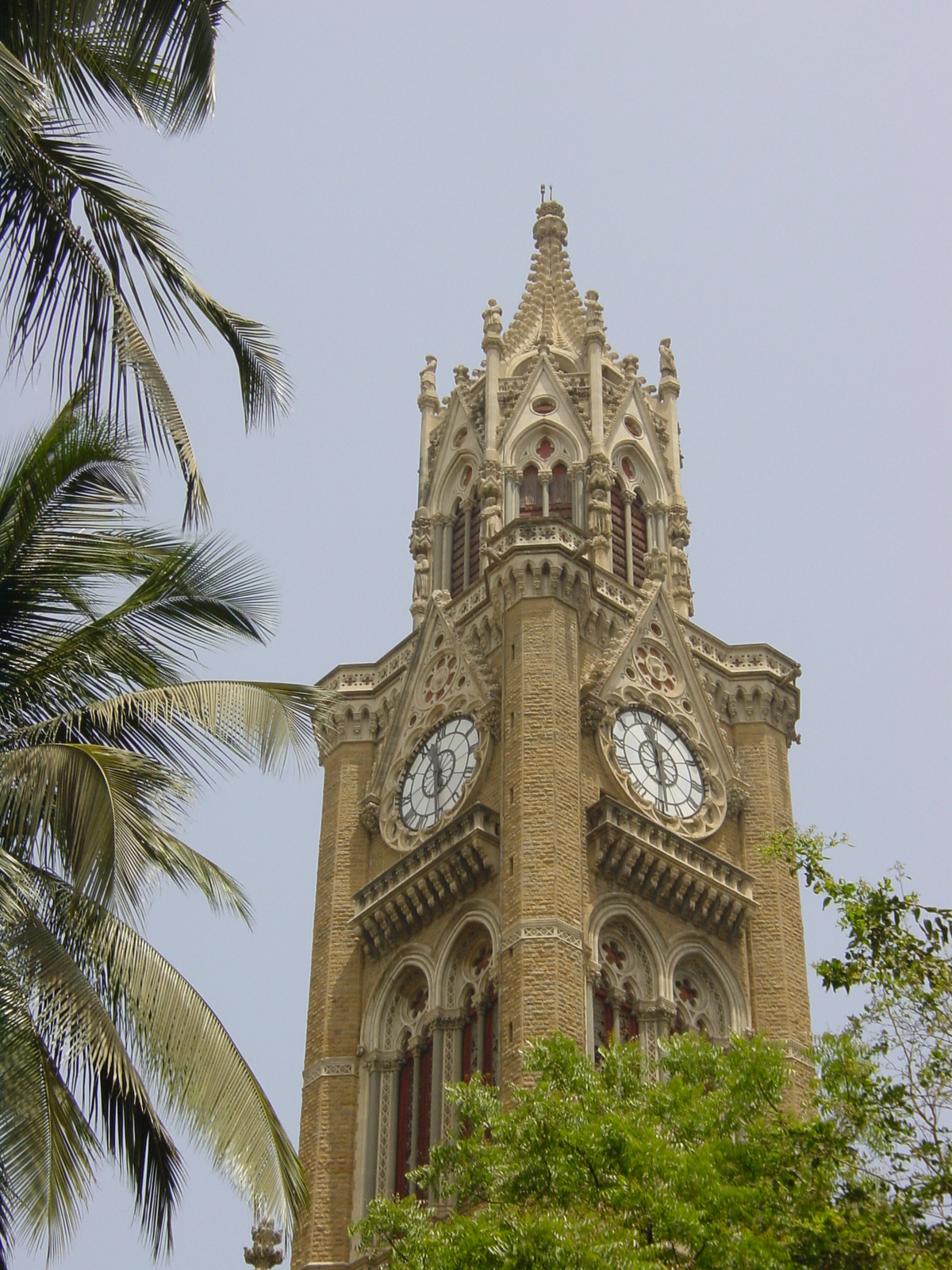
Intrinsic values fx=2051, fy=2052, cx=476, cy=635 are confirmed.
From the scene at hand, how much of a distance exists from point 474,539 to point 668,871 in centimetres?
1130

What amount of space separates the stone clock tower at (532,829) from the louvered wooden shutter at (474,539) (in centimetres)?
7

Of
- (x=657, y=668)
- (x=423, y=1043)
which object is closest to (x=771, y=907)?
(x=657, y=668)

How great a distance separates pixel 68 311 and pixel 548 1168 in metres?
11.1

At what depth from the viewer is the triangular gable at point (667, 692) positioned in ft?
131

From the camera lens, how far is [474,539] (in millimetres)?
46281

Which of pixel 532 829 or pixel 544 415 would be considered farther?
pixel 544 415

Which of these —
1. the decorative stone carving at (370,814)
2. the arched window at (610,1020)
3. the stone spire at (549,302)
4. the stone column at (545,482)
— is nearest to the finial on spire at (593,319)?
the stone spire at (549,302)

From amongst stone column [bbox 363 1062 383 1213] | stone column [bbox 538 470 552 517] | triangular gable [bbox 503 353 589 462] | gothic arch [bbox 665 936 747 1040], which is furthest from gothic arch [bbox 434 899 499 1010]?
triangular gable [bbox 503 353 589 462]

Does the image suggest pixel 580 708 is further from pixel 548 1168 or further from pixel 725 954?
pixel 548 1168

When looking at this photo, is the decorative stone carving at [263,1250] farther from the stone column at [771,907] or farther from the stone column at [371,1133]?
the stone column at [771,907]

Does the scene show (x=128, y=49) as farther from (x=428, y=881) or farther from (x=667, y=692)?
(x=667, y=692)

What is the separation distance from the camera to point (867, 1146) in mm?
18328

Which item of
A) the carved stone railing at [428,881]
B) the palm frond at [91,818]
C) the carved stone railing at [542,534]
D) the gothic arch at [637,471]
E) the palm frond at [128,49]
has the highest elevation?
the gothic arch at [637,471]

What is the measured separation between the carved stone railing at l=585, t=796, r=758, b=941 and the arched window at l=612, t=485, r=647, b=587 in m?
7.73
